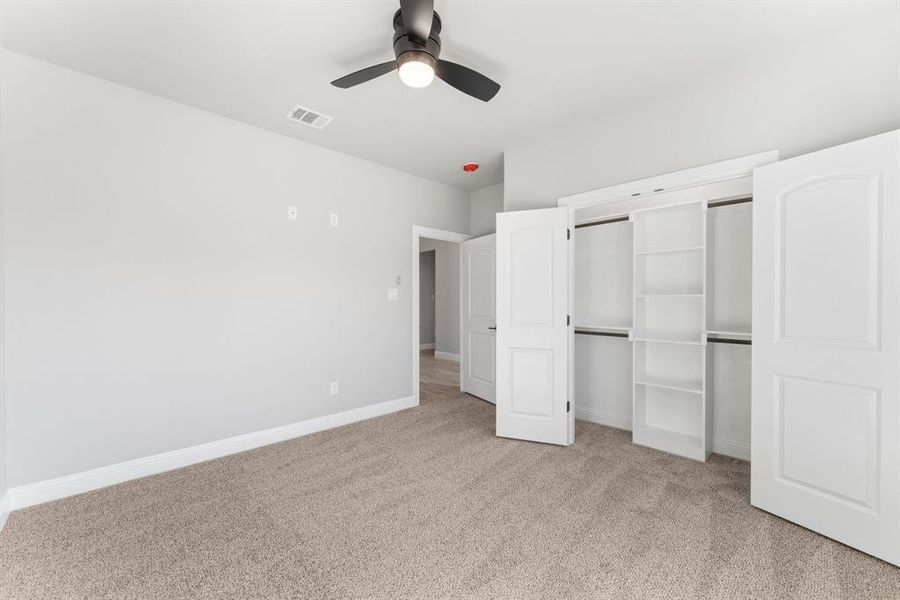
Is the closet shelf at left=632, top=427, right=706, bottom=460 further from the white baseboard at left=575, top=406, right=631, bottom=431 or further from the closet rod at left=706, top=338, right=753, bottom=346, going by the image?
the closet rod at left=706, top=338, right=753, bottom=346

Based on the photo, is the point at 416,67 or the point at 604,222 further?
the point at 604,222

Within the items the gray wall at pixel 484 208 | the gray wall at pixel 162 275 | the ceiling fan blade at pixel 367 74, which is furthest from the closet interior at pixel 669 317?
the gray wall at pixel 162 275

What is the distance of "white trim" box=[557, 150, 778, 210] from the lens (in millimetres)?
2547

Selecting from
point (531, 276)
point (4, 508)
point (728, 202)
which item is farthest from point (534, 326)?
point (4, 508)

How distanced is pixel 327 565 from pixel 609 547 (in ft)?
4.45

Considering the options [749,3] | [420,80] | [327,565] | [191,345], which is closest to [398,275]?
[191,345]

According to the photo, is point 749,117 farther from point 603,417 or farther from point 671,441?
point 603,417

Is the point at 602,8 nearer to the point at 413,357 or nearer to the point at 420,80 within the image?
the point at 420,80

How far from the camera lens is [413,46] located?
1882 millimetres

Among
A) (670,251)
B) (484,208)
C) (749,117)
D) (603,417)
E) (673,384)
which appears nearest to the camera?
(749,117)

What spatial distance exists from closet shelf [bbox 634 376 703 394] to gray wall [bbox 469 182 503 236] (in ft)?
8.15

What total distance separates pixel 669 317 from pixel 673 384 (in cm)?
53

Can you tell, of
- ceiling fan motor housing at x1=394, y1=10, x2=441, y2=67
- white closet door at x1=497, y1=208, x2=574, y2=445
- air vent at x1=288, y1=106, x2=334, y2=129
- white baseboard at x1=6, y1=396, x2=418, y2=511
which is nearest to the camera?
ceiling fan motor housing at x1=394, y1=10, x2=441, y2=67

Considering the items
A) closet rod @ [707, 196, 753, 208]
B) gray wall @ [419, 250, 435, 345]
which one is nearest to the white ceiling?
closet rod @ [707, 196, 753, 208]
